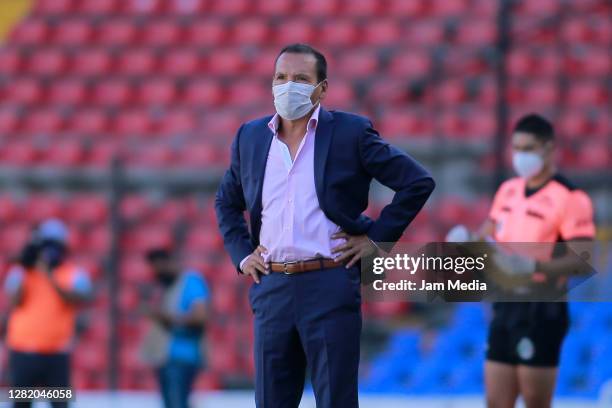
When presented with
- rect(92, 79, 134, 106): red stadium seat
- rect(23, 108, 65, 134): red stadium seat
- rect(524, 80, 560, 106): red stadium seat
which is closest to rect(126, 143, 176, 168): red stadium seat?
rect(92, 79, 134, 106): red stadium seat

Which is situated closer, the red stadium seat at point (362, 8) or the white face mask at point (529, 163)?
the white face mask at point (529, 163)

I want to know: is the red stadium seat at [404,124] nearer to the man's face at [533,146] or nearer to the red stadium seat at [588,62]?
the red stadium seat at [588,62]

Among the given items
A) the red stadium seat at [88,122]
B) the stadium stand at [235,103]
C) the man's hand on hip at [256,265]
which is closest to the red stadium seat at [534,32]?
the stadium stand at [235,103]

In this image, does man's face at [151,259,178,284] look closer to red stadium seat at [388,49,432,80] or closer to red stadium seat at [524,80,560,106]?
red stadium seat at [388,49,432,80]

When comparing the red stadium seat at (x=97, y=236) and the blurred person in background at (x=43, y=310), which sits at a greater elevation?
the red stadium seat at (x=97, y=236)

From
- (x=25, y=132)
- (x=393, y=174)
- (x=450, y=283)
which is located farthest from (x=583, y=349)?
(x=25, y=132)

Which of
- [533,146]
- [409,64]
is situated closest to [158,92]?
[409,64]

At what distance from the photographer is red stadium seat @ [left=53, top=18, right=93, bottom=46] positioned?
50.8ft

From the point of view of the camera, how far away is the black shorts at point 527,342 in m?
6.40

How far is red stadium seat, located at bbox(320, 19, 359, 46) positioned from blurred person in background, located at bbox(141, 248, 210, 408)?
5.35 meters

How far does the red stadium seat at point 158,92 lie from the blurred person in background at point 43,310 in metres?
5.51

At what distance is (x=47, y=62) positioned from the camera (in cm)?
1527

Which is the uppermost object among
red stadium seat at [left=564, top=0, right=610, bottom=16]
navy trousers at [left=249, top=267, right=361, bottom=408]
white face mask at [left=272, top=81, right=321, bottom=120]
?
red stadium seat at [left=564, top=0, right=610, bottom=16]

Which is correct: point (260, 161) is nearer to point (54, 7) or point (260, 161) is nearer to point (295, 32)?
point (295, 32)
